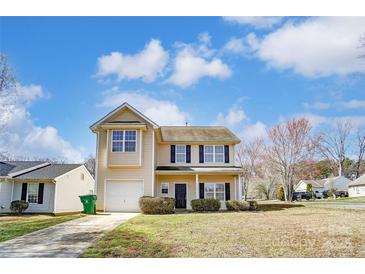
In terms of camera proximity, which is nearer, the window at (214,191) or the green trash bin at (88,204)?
the green trash bin at (88,204)

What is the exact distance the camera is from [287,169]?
30875 mm

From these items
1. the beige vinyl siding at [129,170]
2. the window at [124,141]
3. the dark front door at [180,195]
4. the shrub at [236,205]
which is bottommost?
the shrub at [236,205]

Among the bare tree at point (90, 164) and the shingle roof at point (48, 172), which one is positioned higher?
the bare tree at point (90, 164)

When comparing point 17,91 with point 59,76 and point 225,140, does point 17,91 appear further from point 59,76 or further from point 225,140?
point 225,140

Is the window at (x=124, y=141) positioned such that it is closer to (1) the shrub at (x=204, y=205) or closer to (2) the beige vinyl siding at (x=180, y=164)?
(2) the beige vinyl siding at (x=180, y=164)

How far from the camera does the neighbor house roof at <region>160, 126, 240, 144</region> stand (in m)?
19.5

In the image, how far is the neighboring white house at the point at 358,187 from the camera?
38.7m

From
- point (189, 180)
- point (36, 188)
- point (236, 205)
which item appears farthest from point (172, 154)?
point (36, 188)

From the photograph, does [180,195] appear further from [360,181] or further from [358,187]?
[358,187]

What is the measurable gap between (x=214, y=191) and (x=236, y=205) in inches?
78.4

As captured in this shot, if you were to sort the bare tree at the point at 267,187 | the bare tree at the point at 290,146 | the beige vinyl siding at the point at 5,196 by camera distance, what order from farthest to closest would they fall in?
the bare tree at the point at 267,187 < the bare tree at the point at 290,146 < the beige vinyl siding at the point at 5,196

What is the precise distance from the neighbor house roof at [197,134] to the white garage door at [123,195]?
3.74m

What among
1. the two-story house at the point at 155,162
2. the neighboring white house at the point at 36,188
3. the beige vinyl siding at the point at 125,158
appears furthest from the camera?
the neighboring white house at the point at 36,188

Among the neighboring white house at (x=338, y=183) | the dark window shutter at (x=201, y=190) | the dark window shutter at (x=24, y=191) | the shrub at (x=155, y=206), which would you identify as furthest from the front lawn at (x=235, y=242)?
the neighboring white house at (x=338, y=183)
